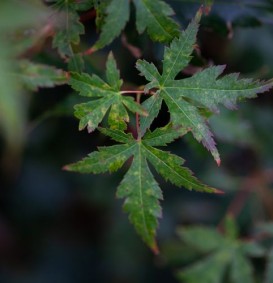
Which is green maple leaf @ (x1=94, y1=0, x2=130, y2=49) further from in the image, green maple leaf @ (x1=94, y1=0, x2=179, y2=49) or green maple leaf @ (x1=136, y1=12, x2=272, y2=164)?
green maple leaf @ (x1=136, y1=12, x2=272, y2=164)

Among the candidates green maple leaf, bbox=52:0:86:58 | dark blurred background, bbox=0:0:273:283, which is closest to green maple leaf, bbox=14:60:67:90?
green maple leaf, bbox=52:0:86:58

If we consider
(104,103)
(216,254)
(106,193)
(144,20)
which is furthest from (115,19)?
(106,193)

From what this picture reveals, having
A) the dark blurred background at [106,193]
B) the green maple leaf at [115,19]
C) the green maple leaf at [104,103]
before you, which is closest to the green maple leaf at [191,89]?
the green maple leaf at [104,103]

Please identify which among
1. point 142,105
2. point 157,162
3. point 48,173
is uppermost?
point 142,105

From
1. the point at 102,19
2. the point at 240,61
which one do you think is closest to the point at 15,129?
the point at 102,19

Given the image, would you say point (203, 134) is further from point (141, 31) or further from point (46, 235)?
point (46, 235)
